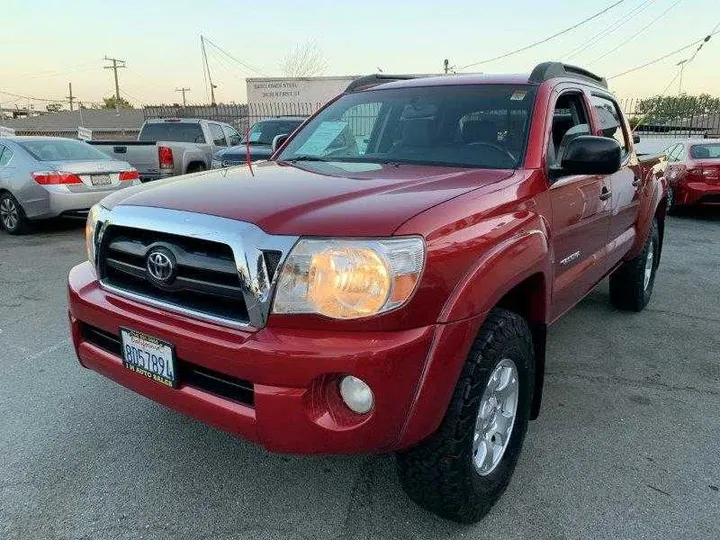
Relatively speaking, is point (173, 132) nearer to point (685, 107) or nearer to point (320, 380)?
point (320, 380)

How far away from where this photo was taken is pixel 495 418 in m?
2.37

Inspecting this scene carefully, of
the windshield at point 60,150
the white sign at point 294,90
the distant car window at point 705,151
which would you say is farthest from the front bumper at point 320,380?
the white sign at point 294,90

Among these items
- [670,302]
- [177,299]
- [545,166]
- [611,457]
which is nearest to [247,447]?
[177,299]

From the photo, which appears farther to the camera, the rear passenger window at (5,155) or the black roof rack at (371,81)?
the rear passenger window at (5,155)

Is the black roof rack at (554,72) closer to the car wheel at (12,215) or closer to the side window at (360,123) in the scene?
the side window at (360,123)

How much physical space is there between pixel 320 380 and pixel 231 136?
12.0 metres

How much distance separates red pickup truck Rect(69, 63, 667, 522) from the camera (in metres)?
1.80

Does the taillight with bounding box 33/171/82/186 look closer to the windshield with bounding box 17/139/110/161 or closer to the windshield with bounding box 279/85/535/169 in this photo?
the windshield with bounding box 17/139/110/161

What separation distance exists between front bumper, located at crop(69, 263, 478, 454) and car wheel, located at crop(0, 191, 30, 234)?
300 inches

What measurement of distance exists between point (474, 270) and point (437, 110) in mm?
1453

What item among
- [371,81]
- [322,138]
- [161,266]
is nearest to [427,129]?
[322,138]

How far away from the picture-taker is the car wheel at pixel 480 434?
2021 millimetres

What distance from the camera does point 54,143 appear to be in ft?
28.3

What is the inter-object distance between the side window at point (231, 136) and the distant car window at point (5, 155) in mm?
4807
